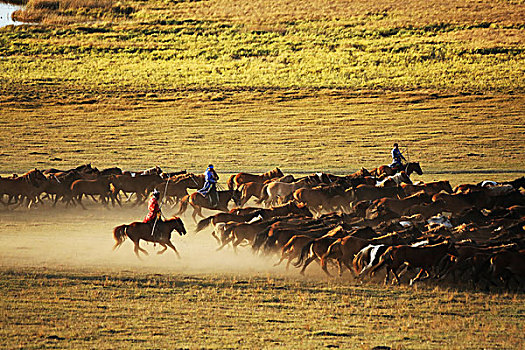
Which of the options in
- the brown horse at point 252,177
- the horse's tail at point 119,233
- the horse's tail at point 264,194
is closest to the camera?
the horse's tail at point 119,233

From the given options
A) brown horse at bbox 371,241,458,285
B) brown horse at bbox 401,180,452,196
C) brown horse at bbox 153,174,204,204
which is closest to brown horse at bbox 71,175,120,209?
brown horse at bbox 153,174,204,204

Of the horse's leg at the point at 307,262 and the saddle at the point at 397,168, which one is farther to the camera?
the saddle at the point at 397,168

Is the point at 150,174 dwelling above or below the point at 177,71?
below

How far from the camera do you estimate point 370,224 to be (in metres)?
16.6

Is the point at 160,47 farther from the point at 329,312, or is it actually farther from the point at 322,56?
the point at 329,312

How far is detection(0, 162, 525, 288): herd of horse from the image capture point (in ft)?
43.0

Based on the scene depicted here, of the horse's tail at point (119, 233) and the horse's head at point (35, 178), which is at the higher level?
the horse's head at point (35, 178)

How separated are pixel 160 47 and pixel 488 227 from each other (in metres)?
54.6

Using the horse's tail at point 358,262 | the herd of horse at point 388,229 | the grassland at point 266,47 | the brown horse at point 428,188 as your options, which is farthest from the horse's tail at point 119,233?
the grassland at point 266,47

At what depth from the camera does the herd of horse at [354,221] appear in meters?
13.1

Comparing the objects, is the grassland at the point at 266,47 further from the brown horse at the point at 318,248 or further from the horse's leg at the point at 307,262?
the horse's leg at the point at 307,262

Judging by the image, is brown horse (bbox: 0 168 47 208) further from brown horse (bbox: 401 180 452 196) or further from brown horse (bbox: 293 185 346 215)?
brown horse (bbox: 401 180 452 196)

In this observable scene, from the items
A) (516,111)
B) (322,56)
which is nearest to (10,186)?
(516,111)

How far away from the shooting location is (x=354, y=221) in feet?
55.2
